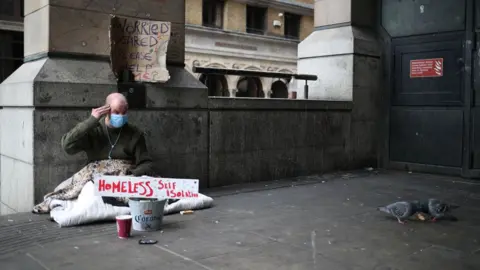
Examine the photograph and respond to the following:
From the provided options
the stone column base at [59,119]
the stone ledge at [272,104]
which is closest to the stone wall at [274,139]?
the stone ledge at [272,104]

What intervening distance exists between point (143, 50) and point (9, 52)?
15.7 meters

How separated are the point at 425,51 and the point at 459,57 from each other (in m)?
0.60

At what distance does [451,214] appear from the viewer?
207 inches

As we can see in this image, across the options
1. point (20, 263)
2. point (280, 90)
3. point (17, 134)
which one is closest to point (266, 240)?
point (20, 263)

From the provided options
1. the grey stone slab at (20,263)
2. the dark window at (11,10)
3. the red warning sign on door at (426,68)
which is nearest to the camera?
the grey stone slab at (20,263)

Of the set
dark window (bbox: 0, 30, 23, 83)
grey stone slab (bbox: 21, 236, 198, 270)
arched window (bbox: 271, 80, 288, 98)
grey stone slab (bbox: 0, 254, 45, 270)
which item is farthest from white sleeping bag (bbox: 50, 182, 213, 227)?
arched window (bbox: 271, 80, 288, 98)

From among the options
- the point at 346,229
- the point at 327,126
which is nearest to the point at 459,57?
the point at 327,126

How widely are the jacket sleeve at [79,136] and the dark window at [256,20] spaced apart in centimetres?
2403

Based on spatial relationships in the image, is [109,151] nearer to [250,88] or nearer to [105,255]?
[105,255]

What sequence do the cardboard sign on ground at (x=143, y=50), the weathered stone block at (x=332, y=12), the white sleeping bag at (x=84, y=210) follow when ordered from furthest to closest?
the weathered stone block at (x=332, y=12), the cardboard sign on ground at (x=143, y=50), the white sleeping bag at (x=84, y=210)

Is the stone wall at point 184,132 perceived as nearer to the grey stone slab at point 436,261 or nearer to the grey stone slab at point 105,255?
the grey stone slab at point 105,255

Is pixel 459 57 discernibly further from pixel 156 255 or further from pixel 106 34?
pixel 156 255

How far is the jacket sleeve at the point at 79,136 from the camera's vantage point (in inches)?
188

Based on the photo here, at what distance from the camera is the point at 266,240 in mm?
4230
